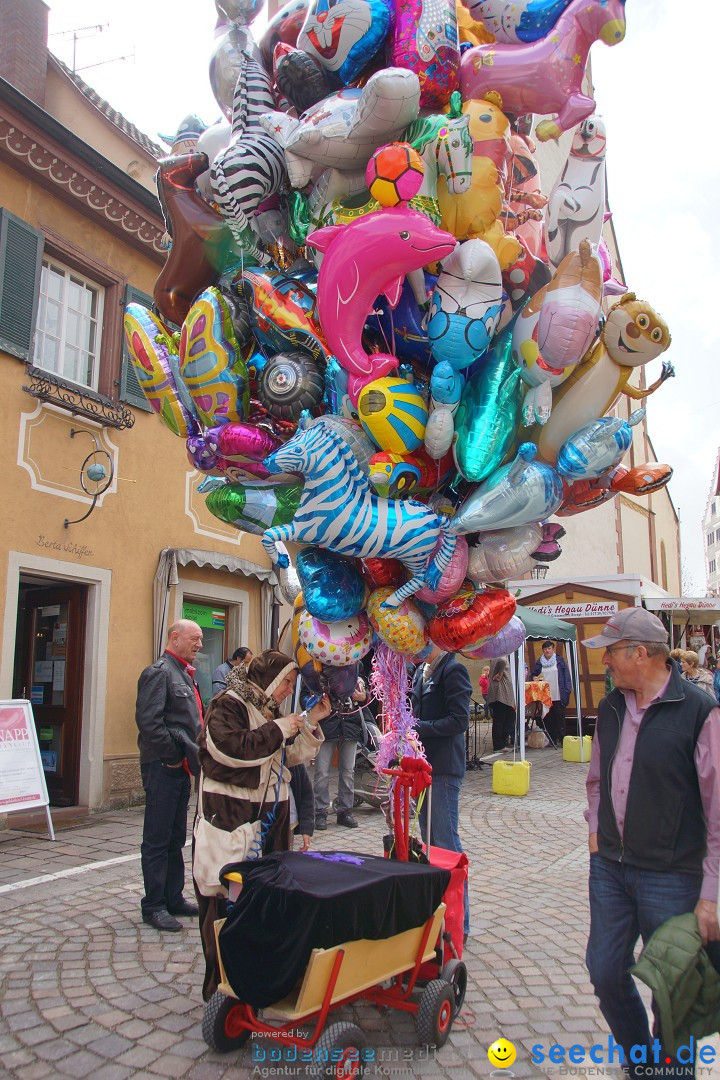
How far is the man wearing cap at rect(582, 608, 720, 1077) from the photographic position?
258cm

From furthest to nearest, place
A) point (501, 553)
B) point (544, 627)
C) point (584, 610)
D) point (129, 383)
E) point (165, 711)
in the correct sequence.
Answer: point (584, 610) → point (544, 627) → point (129, 383) → point (165, 711) → point (501, 553)

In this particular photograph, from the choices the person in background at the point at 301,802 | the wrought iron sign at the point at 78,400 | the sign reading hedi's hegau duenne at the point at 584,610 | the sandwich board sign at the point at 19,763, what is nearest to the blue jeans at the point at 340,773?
the sandwich board sign at the point at 19,763

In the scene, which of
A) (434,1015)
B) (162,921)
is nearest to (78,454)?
(162,921)

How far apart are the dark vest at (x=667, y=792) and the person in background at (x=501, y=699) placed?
366 inches

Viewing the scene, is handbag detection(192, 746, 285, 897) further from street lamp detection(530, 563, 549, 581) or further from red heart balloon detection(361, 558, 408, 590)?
street lamp detection(530, 563, 549, 581)

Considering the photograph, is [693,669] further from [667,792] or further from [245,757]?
[245,757]

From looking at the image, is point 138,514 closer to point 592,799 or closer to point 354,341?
point 354,341

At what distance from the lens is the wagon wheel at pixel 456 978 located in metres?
3.25

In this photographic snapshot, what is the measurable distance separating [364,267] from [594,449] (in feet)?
3.64

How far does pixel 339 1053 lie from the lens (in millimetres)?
2680

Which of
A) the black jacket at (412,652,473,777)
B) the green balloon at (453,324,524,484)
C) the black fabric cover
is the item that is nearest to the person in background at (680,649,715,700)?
the black jacket at (412,652,473,777)

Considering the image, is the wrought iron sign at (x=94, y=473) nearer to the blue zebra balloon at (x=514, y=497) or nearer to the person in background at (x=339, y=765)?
the person in background at (x=339, y=765)

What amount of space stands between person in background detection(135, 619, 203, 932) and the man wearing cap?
2593 millimetres

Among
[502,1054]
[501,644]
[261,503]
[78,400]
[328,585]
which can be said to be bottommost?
[502,1054]
